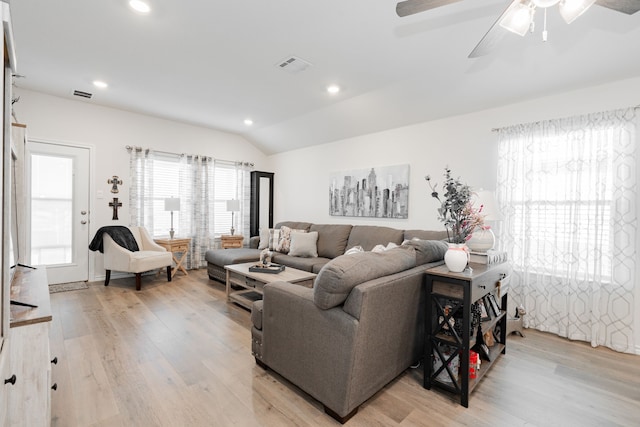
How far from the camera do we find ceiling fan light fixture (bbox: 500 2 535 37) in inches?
59.0

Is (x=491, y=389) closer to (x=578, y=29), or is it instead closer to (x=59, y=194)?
(x=578, y=29)

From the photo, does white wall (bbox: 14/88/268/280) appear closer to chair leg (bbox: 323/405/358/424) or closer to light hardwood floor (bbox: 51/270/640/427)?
light hardwood floor (bbox: 51/270/640/427)

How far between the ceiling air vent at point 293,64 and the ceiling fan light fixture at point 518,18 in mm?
1867

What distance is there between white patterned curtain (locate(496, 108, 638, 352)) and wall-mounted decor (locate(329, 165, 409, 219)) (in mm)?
1240

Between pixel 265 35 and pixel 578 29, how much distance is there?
8.12ft

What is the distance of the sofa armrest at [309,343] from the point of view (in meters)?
1.61

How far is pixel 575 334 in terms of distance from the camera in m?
2.81

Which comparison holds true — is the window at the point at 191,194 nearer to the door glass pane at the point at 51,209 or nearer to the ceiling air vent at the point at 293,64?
the door glass pane at the point at 51,209

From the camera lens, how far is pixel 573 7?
142 centimetres

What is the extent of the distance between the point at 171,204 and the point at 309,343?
13.2 ft

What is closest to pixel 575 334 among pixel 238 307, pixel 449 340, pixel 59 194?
pixel 449 340

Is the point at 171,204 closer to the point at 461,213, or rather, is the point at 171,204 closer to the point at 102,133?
the point at 102,133

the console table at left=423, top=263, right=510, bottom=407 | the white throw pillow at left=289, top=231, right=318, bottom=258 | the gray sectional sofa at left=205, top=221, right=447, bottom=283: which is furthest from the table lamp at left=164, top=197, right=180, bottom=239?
the console table at left=423, top=263, right=510, bottom=407

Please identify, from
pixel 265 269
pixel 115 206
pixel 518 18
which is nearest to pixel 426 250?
pixel 518 18
